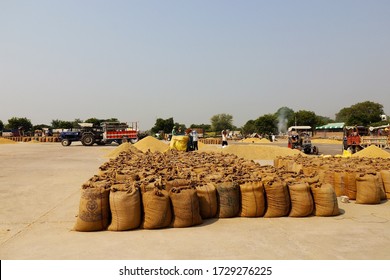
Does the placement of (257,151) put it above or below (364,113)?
below

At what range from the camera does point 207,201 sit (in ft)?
16.3

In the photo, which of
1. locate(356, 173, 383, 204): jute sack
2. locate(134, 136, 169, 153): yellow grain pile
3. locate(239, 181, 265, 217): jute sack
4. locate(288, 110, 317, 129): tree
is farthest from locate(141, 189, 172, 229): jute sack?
locate(288, 110, 317, 129): tree

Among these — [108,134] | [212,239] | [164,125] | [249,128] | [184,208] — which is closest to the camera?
[212,239]

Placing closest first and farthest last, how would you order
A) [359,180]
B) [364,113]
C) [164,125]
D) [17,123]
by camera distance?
1. [359,180]
2. [364,113]
3. [164,125]
4. [17,123]

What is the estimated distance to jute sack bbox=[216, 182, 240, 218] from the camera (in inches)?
200

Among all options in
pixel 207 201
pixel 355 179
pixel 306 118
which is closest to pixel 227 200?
pixel 207 201

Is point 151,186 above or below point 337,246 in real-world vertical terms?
above

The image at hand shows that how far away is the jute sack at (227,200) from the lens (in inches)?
200

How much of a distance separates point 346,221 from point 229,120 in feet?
369

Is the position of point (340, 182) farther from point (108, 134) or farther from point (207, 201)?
point (108, 134)

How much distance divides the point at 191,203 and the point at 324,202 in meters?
2.08

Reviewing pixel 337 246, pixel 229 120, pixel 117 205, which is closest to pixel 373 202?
pixel 337 246

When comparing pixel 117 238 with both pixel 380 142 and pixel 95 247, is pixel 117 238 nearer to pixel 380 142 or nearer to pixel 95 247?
pixel 95 247
